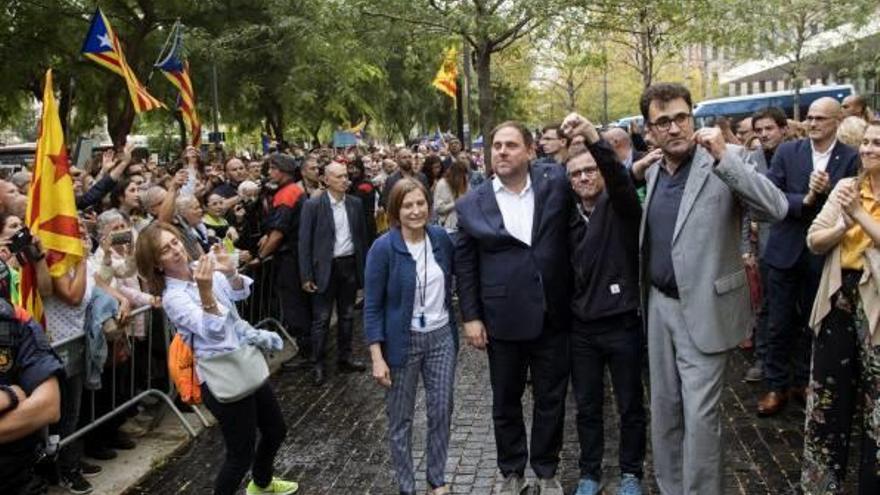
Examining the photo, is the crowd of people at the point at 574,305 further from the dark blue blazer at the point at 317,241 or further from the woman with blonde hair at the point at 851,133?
the dark blue blazer at the point at 317,241

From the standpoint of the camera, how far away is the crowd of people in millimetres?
4430

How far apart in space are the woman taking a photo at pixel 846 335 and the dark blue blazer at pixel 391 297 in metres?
2.12

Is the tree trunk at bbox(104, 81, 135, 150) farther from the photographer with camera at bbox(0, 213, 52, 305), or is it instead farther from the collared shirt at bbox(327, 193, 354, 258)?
the photographer with camera at bbox(0, 213, 52, 305)

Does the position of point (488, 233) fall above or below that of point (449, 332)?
above

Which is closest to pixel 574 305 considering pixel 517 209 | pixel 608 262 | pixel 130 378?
pixel 608 262

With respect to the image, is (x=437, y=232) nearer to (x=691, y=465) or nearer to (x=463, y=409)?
(x=691, y=465)

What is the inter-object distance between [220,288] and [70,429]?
5.06 feet

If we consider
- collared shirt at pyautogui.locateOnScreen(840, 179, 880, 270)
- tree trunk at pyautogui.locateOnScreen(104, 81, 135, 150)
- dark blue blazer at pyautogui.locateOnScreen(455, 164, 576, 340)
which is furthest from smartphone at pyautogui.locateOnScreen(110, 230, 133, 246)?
tree trunk at pyautogui.locateOnScreen(104, 81, 135, 150)

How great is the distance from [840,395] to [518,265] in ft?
5.67

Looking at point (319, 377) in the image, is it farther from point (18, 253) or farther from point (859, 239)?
point (859, 239)

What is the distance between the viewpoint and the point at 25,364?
9.73 feet

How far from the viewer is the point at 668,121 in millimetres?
4438

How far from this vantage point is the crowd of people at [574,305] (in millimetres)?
4430

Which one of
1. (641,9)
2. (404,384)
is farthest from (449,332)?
(641,9)
